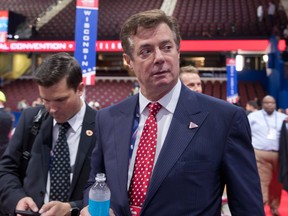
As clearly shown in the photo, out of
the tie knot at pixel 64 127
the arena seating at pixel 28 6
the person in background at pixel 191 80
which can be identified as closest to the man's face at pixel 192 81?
the person in background at pixel 191 80

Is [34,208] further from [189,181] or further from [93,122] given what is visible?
[189,181]

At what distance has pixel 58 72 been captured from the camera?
1.72 metres

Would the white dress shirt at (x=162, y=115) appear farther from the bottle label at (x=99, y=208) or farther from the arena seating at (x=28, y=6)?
the arena seating at (x=28, y=6)

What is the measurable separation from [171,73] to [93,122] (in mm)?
610

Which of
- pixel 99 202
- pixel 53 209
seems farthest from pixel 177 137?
pixel 53 209

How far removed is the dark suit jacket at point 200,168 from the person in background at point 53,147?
37 cm

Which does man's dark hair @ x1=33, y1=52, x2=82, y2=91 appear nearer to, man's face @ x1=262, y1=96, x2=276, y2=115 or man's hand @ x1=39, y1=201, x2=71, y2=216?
man's hand @ x1=39, y1=201, x2=71, y2=216

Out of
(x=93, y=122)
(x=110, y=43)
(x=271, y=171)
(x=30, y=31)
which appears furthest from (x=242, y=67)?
(x=93, y=122)

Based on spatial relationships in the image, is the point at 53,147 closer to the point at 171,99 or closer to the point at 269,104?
the point at 171,99

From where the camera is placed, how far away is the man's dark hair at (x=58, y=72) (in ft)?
5.60

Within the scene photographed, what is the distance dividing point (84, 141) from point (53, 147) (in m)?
0.15

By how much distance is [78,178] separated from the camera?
1677 millimetres

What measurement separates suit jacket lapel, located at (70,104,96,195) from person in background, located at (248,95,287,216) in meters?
3.37

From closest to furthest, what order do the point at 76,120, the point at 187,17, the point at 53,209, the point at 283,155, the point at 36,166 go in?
the point at 53,209, the point at 36,166, the point at 76,120, the point at 283,155, the point at 187,17
